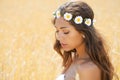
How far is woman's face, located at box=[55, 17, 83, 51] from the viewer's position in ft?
8.61

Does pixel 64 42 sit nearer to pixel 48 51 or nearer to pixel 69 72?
pixel 69 72

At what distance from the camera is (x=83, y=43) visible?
8.79 feet

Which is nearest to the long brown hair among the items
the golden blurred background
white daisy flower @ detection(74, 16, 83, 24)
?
white daisy flower @ detection(74, 16, 83, 24)

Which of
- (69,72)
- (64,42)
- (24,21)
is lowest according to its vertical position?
(24,21)

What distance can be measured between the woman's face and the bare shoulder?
18 cm

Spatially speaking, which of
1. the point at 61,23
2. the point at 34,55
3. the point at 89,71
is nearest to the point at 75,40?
the point at 61,23

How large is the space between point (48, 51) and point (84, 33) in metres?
3.13

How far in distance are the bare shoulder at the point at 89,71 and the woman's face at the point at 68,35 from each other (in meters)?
0.18

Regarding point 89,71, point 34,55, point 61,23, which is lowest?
point 34,55

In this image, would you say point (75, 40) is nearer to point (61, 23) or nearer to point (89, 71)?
point (61, 23)

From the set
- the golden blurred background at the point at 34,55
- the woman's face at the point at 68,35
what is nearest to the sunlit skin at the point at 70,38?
the woman's face at the point at 68,35

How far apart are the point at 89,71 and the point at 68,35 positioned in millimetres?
290

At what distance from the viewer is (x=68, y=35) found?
262 cm

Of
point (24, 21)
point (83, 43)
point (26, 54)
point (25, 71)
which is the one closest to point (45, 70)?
point (25, 71)
